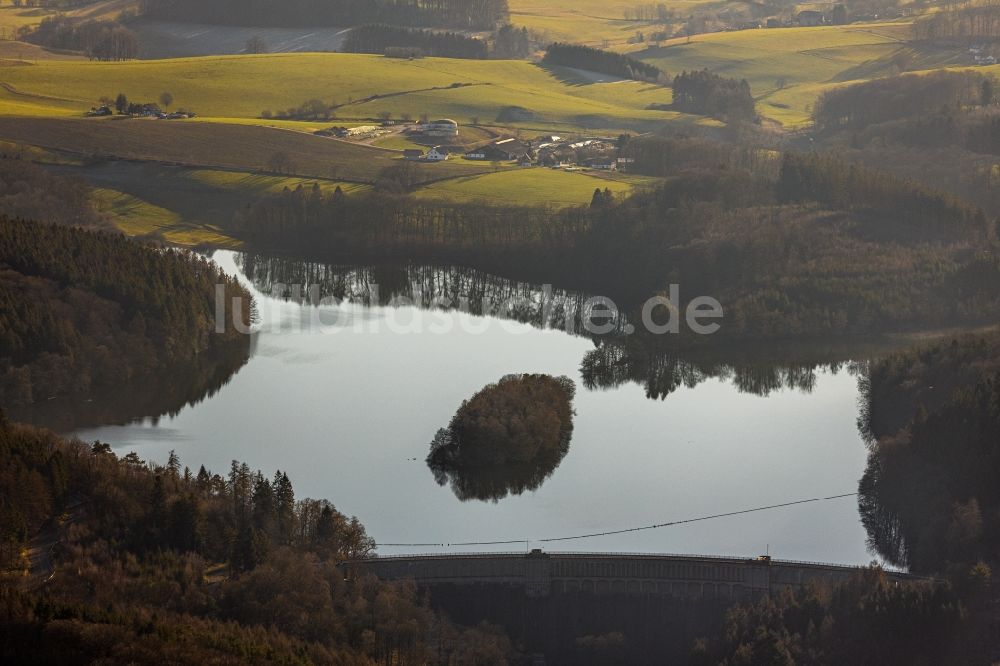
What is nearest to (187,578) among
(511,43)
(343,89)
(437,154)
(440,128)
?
(437,154)

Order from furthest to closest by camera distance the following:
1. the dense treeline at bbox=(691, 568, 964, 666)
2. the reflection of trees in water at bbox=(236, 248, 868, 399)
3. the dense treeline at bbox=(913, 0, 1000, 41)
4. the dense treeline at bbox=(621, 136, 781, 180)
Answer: the dense treeline at bbox=(913, 0, 1000, 41)
the dense treeline at bbox=(621, 136, 781, 180)
the reflection of trees in water at bbox=(236, 248, 868, 399)
the dense treeline at bbox=(691, 568, 964, 666)

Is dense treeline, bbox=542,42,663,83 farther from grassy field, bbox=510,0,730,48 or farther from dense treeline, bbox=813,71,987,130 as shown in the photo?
dense treeline, bbox=813,71,987,130

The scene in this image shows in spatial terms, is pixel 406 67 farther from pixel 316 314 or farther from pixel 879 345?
Answer: pixel 879 345

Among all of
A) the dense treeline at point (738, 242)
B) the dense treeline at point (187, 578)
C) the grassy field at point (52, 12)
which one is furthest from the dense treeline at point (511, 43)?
the dense treeline at point (187, 578)

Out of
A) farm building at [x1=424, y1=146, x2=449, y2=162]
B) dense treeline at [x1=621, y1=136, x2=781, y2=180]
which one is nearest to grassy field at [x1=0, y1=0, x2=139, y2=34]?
farm building at [x1=424, y1=146, x2=449, y2=162]

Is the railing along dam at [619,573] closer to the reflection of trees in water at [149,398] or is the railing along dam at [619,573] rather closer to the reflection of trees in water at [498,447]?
the reflection of trees in water at [498,447]

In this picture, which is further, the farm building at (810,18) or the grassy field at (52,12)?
the farm building at (810,18)

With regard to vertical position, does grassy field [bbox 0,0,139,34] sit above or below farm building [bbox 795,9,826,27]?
below
